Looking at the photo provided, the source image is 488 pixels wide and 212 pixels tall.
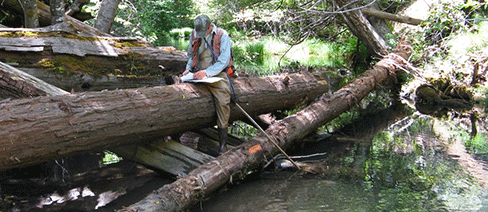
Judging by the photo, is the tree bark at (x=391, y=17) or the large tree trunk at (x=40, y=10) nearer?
the large tree trunk at (x=40, y=10)

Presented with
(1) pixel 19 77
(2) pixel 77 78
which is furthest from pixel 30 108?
(2) pixel 77 78

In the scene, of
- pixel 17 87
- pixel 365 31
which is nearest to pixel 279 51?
pixel 365 31

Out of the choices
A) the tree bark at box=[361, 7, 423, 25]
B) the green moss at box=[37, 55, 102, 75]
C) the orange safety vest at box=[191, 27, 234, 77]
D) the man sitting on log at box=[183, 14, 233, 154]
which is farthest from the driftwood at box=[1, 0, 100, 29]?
the tree bark at box=[361, 7, 423, 25]

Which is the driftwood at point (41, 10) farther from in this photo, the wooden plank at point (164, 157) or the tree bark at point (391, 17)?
the tree bark at point (391, 17)

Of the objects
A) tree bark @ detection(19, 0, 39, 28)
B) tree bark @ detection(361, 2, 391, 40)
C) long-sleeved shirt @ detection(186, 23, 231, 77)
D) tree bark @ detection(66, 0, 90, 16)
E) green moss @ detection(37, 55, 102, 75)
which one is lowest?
green moss @ detection(37, 55, 102, 75)

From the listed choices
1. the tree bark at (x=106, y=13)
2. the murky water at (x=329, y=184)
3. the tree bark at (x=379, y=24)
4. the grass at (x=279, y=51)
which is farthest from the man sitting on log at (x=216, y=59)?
the grass at (x=279, y=51)

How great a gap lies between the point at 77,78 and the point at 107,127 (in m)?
1.93

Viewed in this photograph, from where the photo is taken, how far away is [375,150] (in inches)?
247

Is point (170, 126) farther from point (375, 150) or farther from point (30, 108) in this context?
point (375, 150)

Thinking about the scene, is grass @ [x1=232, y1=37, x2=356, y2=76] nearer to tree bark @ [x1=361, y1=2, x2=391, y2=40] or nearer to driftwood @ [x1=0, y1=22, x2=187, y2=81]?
tree bark @ [x1=361, y1=2, x2=391, y2=40]

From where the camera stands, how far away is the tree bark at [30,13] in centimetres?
661

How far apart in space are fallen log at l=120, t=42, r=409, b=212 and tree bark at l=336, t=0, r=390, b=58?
3196mm

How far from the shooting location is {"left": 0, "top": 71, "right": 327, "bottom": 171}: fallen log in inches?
135

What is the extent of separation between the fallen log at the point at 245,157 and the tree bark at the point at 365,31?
3.20 metres
